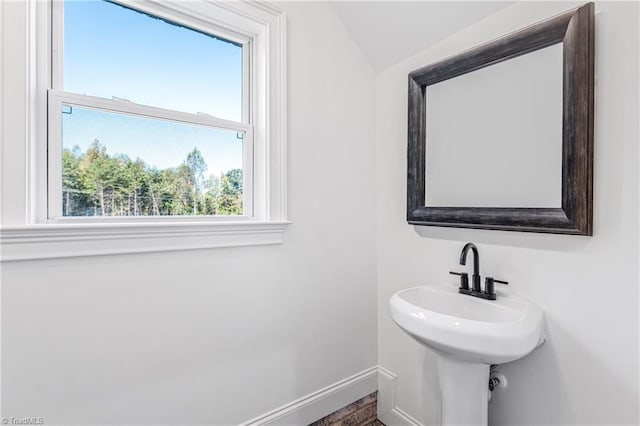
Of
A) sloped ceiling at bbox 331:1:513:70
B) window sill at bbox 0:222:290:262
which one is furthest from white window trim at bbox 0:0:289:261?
sloped ceiling at bbox 331:1:513:70

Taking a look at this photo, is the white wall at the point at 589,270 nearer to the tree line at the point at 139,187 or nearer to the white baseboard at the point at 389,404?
the white baseboard at the point at 389,404

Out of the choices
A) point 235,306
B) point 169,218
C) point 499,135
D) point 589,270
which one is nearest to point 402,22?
point 499,135

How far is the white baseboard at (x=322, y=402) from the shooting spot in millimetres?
1461

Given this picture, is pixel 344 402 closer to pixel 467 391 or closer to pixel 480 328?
pixel 467 391

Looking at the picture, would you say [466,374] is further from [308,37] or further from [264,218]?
[308,37]

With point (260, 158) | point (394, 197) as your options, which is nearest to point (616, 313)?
point (394, 197)

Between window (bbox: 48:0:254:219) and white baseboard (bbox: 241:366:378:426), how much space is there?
0.93 meters

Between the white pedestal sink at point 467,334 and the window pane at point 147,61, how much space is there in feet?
3.82

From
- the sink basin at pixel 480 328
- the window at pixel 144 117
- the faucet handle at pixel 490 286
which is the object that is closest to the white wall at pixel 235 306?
the window at pixel 144 117

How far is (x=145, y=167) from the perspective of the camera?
1263 mm

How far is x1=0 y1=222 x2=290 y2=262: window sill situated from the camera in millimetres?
942

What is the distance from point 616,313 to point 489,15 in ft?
3.84

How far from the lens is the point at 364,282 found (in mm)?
1777

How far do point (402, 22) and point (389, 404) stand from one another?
1.94 meters
